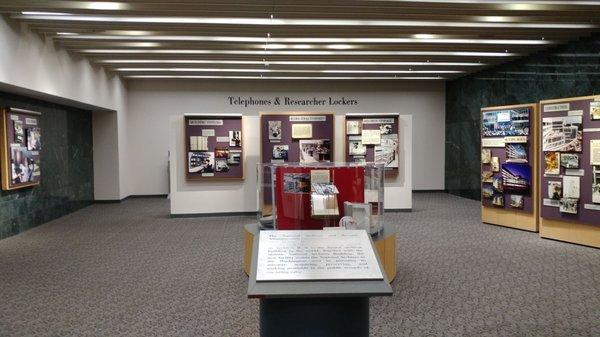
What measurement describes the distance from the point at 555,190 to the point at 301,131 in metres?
5.67

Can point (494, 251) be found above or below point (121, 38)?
below

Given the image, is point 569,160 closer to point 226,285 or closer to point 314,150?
point 314,150

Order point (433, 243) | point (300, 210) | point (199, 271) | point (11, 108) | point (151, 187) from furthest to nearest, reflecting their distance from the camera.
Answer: point (151, 187)
point (11, 108)
point (433, 243)
point (199, 271)
point (300, 210)

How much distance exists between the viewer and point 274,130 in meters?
11.8

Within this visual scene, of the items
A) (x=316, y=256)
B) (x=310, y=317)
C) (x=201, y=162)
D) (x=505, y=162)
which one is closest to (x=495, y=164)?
(x=505, y=162)

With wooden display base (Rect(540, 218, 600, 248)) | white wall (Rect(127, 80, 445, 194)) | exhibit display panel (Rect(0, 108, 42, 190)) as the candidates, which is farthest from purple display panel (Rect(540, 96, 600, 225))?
exhibit display panel (Rect(0, 108, 42, 190))

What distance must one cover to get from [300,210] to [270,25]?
14.3 feet

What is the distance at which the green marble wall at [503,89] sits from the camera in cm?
1007

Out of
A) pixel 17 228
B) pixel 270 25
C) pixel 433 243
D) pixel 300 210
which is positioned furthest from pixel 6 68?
pixel 433 243

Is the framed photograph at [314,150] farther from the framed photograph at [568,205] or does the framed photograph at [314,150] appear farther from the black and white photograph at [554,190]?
the framed photograph at [568,205]

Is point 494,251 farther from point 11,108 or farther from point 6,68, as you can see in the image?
point 11,108

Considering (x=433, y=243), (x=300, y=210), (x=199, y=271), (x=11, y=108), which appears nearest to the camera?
(x=300, y=210)

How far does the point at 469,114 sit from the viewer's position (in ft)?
48.4

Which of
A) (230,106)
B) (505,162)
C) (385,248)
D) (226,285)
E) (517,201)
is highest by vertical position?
(230,106)
